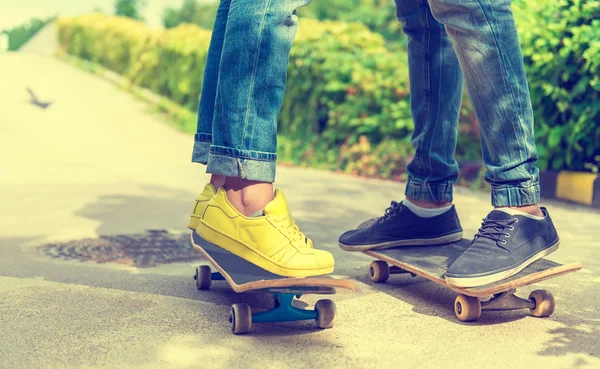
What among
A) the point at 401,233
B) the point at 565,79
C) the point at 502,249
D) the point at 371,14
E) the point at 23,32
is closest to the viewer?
the point at 502,249

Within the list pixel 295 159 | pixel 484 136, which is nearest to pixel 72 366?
pixel 484 136

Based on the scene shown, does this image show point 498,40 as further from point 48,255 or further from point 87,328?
point 48,255

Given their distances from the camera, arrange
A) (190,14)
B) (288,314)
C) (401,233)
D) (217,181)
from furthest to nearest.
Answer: (190,14), (401,233), (217,181), (288,314)

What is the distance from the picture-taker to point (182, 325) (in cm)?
206

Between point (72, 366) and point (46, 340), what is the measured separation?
0.73ft

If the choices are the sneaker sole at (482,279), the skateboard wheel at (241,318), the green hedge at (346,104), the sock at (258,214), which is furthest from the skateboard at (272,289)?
the green hedge at (346,104)

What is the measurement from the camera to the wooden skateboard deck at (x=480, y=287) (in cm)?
208

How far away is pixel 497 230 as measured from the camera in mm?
2199

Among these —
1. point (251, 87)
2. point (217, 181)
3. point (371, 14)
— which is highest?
point (371, 14)

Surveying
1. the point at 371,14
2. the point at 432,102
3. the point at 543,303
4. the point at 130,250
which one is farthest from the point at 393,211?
the point at 371,14

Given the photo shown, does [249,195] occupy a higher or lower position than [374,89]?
lower

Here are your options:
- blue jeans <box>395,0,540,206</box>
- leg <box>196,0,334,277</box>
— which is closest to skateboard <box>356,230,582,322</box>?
blue jeans <box>395,0,540,206</box>

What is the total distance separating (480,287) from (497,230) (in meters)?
0.22

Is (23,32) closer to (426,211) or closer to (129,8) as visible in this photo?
(129,8)
